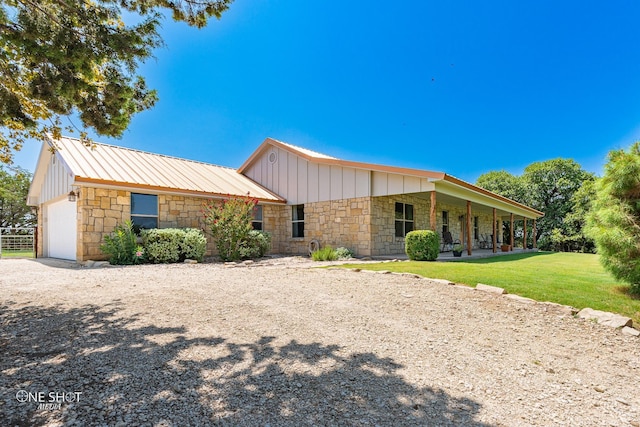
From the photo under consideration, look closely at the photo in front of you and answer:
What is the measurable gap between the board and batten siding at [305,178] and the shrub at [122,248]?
263 inches

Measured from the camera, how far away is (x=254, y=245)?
39.0 ft

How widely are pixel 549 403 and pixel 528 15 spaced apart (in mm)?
12109

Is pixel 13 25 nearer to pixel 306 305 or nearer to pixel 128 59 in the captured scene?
pixel 128 59

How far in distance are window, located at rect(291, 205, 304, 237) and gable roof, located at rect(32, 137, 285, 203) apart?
81 centimetres

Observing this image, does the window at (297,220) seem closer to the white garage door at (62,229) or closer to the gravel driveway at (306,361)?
the white garage door at (62,229)

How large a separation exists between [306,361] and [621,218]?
6344 mm

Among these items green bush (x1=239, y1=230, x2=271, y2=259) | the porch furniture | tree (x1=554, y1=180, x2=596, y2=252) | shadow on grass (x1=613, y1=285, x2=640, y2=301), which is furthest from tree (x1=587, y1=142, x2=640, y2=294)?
tree (x1=554, y1=180, x2=596, y2=252)

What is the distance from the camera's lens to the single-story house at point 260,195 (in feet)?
33.5

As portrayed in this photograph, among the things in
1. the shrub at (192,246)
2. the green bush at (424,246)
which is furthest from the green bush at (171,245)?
the green bush at (424,246)

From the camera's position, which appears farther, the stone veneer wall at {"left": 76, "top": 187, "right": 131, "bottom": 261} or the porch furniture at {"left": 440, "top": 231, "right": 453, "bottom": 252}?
→ the porch furniture at {"left": 440, "top": 231, "right": 453, "bottom": 252}

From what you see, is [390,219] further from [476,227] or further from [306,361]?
[306,361]

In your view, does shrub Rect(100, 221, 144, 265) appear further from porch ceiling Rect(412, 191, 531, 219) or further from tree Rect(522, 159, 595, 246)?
tree Rect(522, 159, 595, 246)

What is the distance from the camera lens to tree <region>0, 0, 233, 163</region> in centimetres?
380

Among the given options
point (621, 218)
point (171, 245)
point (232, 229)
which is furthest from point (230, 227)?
point (621, 218)
